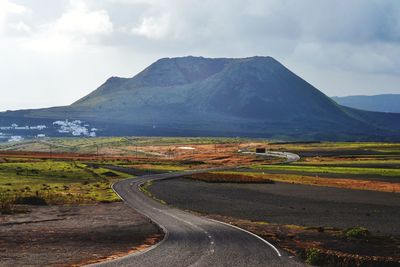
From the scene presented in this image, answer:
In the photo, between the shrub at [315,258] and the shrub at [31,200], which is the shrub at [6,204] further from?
the shrub at [315,258]

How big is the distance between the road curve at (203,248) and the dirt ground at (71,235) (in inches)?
78.4

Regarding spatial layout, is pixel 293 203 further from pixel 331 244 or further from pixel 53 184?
pixel 53 184

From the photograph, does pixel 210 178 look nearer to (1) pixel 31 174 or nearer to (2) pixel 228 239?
(1) pixel 31 174

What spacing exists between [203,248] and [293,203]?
3850cm

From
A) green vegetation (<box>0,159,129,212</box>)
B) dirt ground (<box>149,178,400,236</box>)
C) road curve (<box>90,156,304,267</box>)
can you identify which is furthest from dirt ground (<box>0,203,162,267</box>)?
dirt ground (<box>149,178,400,236</box>)

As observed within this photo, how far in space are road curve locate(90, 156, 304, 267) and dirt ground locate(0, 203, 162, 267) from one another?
1.99 metres

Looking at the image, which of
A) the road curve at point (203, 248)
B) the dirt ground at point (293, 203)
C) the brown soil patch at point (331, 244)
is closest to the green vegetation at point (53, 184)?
the dirt ground at point (293, 203)

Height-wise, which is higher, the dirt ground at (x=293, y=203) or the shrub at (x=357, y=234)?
the shrub at (x=357, y=234)

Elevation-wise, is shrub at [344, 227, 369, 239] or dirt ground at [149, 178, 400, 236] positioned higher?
shrub at [344, 227, 369, 239]

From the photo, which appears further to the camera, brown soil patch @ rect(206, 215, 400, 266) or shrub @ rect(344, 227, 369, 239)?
shrub @ rect(344, 227, 369, 239)

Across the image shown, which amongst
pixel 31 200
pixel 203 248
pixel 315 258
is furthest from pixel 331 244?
pixel 31 200

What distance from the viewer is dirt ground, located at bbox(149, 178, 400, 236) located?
62781 mm

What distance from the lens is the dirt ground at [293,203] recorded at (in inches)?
2472

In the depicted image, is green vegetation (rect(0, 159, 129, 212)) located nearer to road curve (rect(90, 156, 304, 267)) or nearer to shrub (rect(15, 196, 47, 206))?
shrub (rect(15, 196, 47, 206))
